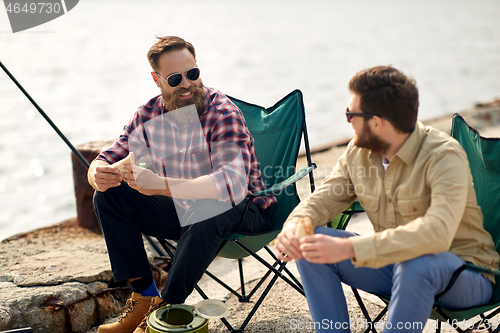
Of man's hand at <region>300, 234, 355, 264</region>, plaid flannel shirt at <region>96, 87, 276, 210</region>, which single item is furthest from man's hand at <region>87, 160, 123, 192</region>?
man's hand at <region>300, 234, 355, 264</region>

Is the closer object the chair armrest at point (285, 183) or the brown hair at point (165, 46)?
the chair armrest at point (285, 183)

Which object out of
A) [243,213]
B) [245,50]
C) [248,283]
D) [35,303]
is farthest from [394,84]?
[245,50]

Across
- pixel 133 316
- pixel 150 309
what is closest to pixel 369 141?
pixel 150 309

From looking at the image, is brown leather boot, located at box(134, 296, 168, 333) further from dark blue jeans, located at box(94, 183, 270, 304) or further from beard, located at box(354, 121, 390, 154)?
beard, located at box(354, 121, 390, 154)

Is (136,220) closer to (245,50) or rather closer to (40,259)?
(40,259)

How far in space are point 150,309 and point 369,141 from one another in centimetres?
112

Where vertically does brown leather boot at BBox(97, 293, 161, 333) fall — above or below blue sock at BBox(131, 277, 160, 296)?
below

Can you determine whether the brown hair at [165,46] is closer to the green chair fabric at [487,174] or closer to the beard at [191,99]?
the beard at [191,99]

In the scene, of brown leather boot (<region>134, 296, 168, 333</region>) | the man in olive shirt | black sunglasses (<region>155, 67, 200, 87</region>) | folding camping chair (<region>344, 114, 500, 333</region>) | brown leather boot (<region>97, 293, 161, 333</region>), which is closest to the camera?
the man in olive shirt

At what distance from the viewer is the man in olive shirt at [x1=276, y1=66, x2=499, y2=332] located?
1618 mm

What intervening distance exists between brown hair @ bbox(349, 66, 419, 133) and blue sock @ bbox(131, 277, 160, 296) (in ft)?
3.98

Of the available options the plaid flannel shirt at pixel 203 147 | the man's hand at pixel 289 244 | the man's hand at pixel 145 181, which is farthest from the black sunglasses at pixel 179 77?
the man's hand at pixel 289 244

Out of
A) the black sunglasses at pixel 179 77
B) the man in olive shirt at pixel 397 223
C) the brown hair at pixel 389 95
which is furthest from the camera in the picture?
the black sunglasses at pixel 179 77

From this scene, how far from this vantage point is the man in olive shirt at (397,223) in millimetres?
1618
